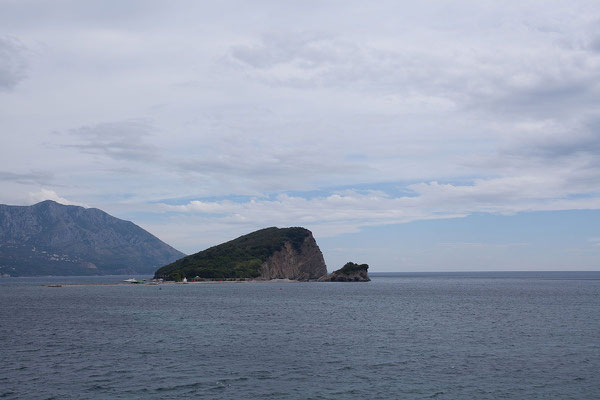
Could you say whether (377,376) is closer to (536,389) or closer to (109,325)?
(536,389)

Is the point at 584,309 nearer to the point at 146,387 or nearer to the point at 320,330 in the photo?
the point at 320,330

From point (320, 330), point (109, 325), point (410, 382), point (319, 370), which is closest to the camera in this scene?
point (410, 382)

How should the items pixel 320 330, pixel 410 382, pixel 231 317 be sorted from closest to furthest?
1. pixel 410 382
2. pixel 320 330
3. pixel 231 317

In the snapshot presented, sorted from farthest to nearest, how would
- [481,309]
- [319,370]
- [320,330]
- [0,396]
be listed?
1. [481,309]
2. [320,330]
3. [319,370]
4. [0,396]

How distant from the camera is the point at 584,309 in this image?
128 meters

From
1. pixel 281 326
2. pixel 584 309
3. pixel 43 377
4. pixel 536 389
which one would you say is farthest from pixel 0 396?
pixel 584 309

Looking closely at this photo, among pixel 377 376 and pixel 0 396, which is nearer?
pixel 0 396

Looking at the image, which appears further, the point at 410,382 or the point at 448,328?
the point at 448,328

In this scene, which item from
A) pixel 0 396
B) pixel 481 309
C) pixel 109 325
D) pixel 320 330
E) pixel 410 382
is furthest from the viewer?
pixel 481 309

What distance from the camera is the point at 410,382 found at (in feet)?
159

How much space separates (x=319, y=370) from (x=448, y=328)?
41.3 meters

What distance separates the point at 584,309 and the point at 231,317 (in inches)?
3436

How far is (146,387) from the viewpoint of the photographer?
46.3 meters

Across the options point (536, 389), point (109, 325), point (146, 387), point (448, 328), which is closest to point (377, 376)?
point (536, 389)
